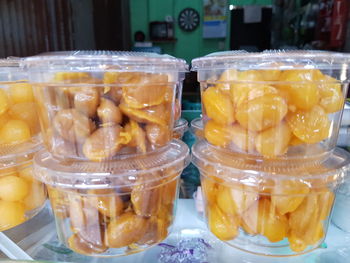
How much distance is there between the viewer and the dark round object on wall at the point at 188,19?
347 centimetres

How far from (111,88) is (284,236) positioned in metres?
0.49

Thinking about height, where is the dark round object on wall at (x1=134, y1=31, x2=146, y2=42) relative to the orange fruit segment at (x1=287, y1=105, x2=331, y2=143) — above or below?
above

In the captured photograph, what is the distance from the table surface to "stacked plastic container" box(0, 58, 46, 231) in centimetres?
5

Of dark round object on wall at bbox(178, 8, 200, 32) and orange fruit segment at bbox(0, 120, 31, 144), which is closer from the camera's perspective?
orange fruit segment at bbox(0, 120, 31, 144)

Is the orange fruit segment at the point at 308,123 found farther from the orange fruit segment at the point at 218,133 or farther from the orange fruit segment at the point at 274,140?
the orange fruit segment at the point at 218,133

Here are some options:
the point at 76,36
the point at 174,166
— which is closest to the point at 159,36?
the point at 76,36

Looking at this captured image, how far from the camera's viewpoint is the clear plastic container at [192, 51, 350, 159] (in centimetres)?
57

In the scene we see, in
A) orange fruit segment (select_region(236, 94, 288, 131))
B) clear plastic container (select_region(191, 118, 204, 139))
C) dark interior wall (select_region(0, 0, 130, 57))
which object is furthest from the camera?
dark interior wall (select_region(0, 0, 130, 57))

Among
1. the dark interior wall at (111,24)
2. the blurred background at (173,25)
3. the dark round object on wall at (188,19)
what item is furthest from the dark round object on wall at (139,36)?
the dark round object on wall at (188,19)

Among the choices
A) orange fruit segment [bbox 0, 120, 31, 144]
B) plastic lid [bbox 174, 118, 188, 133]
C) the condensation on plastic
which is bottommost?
plastic lid [bbox 174, 118, 188, 133]

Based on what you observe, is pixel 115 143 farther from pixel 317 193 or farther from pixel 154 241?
pixel 317 193

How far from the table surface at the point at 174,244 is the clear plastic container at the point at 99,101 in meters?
0.26

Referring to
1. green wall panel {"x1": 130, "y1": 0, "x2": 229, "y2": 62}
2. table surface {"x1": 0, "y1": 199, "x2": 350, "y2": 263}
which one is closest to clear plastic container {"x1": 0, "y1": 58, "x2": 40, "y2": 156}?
table surface {"x1": 0, "y1": 199, "x2": 350, "y2": 263}

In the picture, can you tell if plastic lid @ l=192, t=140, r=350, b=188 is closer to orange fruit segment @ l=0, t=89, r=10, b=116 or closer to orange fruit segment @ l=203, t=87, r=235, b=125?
orange fruit segment @ l=203, t=87, r=235, b=125
